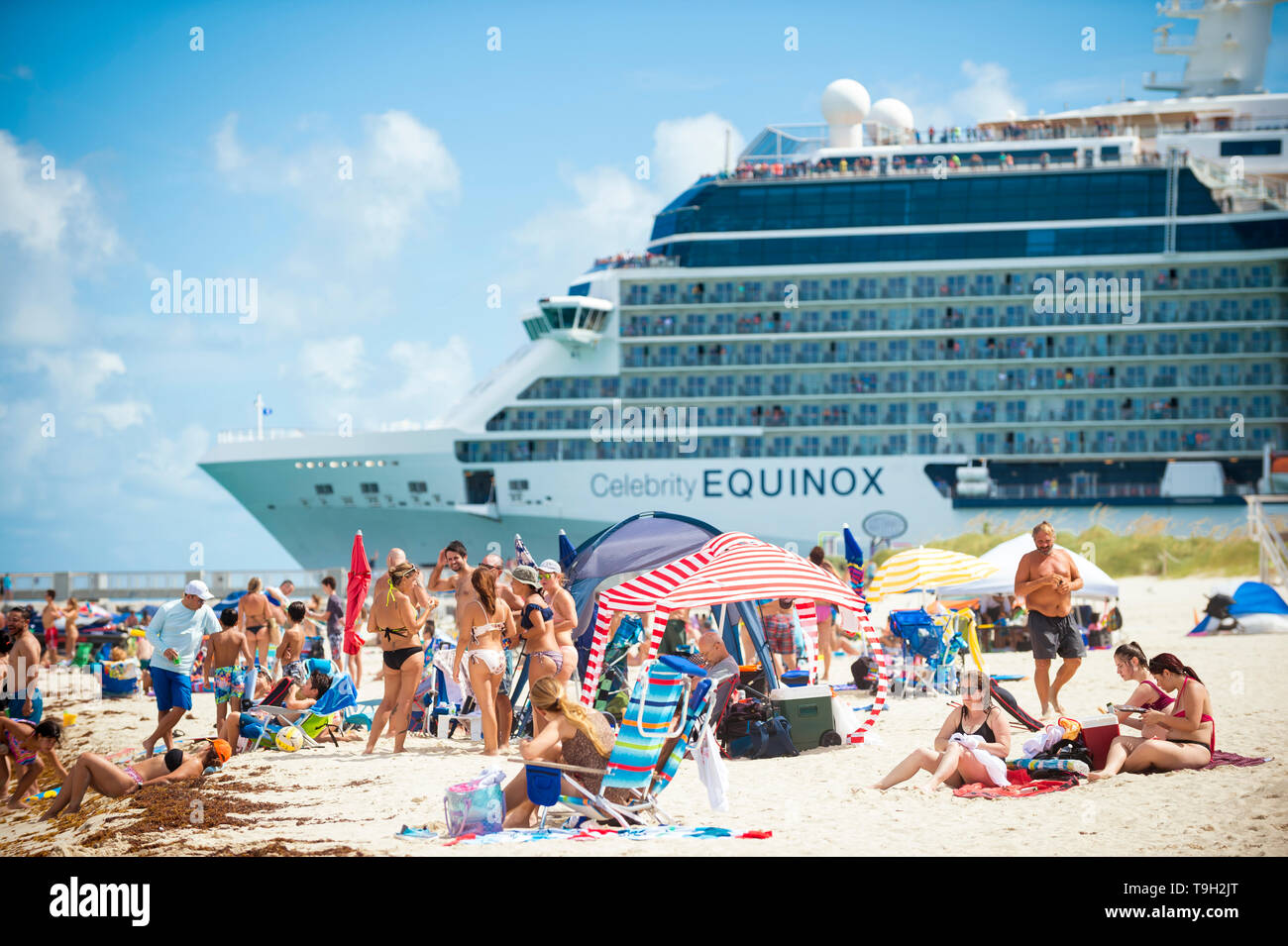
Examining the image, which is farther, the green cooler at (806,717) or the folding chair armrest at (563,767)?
the green cooler at (806,717)

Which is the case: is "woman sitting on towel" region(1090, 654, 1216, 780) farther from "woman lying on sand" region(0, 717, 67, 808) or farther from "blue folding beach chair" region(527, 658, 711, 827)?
"woman lying on sand" region(0, 717, 67, 808)

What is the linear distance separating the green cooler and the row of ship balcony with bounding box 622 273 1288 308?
3205 centimetres

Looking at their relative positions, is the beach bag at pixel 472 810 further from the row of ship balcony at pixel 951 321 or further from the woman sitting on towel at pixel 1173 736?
the row of ship balcony at pixel 951 321

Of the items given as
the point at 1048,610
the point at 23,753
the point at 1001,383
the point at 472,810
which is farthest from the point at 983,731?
the point at 1001,383

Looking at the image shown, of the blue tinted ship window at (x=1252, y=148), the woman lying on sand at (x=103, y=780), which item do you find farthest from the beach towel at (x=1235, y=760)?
the blue tinted ship window at (x=1252, y=148)

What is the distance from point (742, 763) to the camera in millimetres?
9031

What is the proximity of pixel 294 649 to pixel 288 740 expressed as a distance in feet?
3.14

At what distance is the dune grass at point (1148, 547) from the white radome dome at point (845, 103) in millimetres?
15134

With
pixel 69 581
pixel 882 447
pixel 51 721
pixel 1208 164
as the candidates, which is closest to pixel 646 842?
pixel 51 721

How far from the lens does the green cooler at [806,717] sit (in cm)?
955

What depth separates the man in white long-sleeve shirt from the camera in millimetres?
9461

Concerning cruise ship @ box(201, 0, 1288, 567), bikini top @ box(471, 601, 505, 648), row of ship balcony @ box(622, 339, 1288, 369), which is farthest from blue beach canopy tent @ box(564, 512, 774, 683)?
row of ship balcony @ box(622, 339, 1288, 369)

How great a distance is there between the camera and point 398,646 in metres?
9.48

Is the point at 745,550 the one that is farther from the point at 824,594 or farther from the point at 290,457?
the point at 290,457
